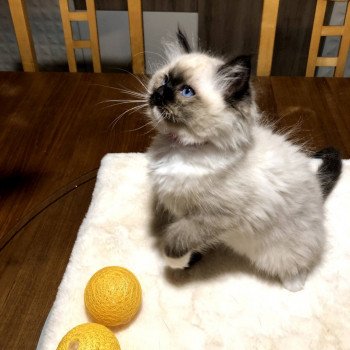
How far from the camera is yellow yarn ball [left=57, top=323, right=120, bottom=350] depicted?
Answer: 2.21 ft

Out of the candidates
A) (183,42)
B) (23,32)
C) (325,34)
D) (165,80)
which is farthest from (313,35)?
(23,32)

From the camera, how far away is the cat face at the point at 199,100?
28.9 inches

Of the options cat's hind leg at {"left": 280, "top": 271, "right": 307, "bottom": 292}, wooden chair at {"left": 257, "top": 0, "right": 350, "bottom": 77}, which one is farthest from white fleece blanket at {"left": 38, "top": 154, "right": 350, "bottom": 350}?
wooden chair at {"left": 257, "top": 0, "right": 350, "bottom": 77}

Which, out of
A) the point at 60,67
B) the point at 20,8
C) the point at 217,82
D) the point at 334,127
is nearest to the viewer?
the point at 217,82

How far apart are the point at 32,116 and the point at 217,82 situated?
73 centimetres

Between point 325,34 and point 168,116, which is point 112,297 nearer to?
point 168,116

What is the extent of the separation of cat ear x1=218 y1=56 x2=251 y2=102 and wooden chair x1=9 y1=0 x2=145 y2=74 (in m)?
0.76

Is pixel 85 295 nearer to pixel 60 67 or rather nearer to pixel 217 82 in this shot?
pixel 217 82

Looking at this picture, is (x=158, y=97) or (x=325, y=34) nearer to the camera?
(x=158, y=97)

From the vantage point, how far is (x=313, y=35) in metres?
1.43

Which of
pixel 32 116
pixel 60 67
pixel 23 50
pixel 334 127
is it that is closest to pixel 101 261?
pixel 32 116

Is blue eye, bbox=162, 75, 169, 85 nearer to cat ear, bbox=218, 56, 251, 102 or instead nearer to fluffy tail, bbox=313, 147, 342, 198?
cat ear, bbox=218, 56, 251, 102

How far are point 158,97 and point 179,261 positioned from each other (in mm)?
313

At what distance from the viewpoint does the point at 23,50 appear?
148 cm
